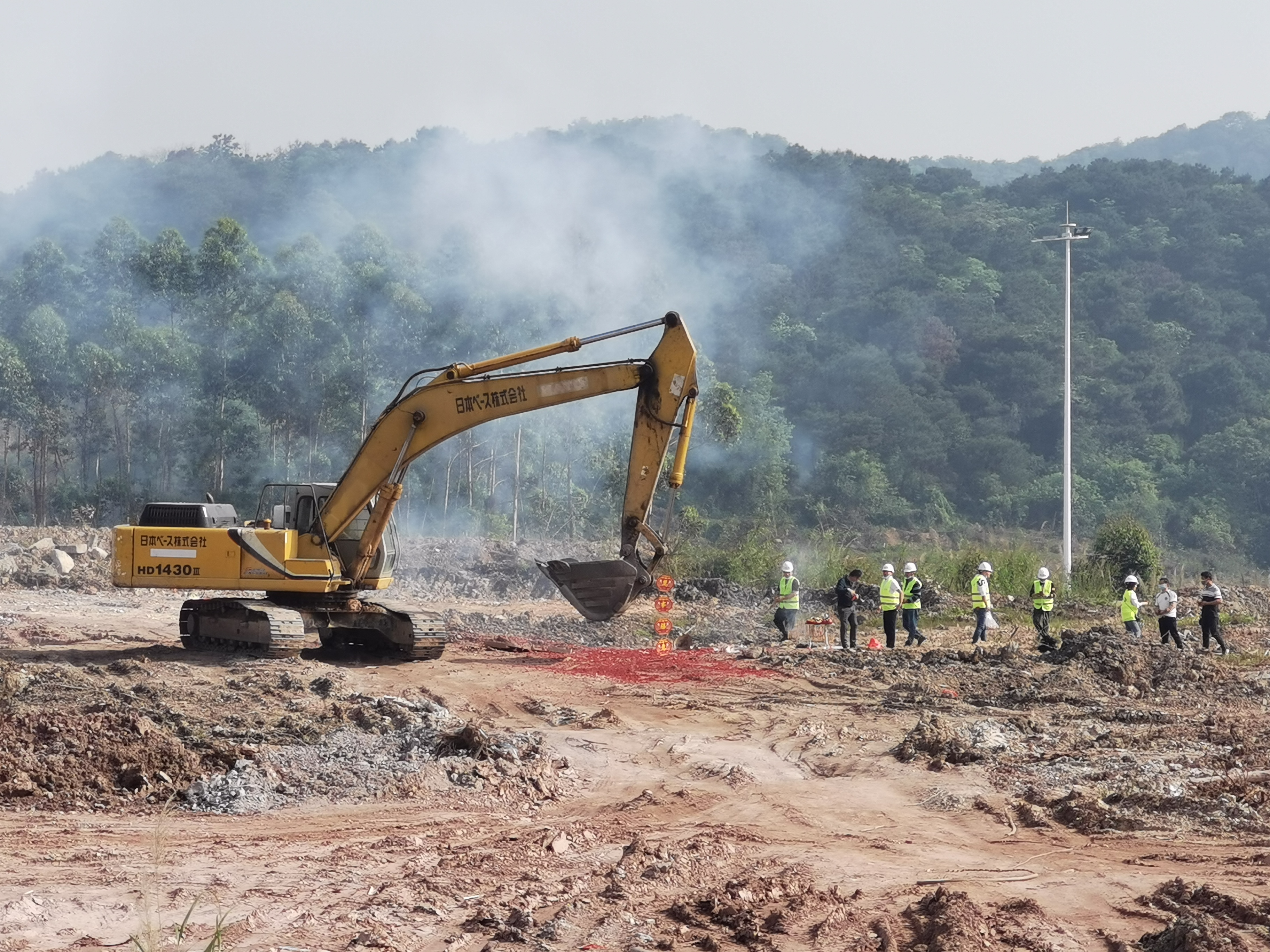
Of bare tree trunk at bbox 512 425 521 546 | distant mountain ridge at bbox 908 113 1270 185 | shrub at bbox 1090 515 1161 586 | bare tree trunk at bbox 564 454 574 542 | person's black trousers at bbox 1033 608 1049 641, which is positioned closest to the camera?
person's black trousers at bbox 1033 608 1049 641

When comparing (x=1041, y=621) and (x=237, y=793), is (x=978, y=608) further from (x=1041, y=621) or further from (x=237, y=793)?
(x=237, y=793)

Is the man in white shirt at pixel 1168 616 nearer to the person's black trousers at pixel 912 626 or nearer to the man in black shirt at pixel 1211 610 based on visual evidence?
the man in black shirt at pixel 1211 610

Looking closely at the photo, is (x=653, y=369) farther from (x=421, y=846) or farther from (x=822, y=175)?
(x=822, y=175)

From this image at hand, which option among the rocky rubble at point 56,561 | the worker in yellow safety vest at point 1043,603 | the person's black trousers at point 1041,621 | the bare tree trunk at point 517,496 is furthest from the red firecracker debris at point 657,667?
the bare tree trunk at point 517,496

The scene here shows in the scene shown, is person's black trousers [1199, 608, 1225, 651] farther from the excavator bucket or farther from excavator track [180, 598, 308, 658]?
excavator track [180, 598, 308, 658]

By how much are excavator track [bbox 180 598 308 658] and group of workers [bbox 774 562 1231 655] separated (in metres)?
7.44

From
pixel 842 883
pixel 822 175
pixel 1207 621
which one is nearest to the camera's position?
pixel 842 883

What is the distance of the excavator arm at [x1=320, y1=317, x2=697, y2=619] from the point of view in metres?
15.0

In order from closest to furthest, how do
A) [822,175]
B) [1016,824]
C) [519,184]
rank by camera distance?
[1016,824]
[519,184]
[822,175]

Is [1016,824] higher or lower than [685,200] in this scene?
lower

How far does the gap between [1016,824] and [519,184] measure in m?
52.7

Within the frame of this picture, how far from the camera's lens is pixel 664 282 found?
57.5 m

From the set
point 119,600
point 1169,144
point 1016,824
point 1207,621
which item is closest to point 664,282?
point 119,600

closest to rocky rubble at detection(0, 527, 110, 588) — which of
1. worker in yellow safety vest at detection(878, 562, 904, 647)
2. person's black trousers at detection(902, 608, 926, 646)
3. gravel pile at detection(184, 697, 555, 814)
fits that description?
worker in yellow safety vest at detection(878, 562, 904, 647)
